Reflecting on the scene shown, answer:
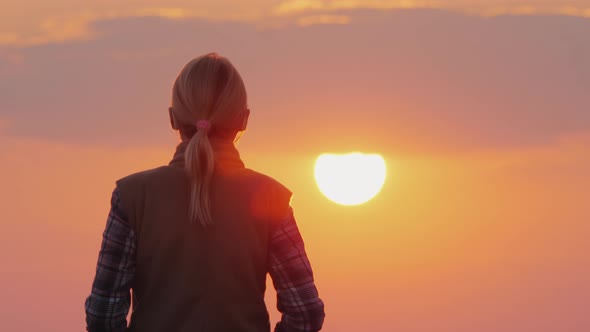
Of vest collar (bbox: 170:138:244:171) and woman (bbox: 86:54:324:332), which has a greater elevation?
vest collar (bbox: 170:138:244:171)

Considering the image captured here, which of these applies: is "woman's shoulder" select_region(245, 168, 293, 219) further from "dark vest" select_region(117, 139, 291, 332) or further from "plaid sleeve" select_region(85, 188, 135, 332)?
"plaid sleeve" select_region(85, 188, 135, 332)

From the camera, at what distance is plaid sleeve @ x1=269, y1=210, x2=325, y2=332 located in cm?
373

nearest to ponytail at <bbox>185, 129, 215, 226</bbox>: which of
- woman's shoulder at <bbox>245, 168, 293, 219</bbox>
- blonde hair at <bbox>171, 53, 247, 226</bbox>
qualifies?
blonde hair at <bbox>171, 53, 247, 226</bbox>

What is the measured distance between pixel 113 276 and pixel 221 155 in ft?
2.42

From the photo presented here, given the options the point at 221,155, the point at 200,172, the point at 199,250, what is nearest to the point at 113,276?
the point at 199,250

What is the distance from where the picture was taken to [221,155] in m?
3.66

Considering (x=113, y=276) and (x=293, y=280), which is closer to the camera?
(x=113, y=276)

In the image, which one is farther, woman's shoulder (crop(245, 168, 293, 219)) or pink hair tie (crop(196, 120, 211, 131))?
woman's shoulder (crop(245, 168, 293, 219))

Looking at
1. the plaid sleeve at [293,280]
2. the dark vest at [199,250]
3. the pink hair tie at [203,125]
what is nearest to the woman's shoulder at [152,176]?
the dark vest at [199,250]

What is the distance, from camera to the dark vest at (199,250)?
3.59 m

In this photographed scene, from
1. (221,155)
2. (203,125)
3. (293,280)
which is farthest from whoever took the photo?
(293,280)

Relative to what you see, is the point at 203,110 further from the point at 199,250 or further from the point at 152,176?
the point at 199,250

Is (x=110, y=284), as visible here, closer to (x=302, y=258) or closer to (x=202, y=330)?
(x=202, y=330)

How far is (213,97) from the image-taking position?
362cm
